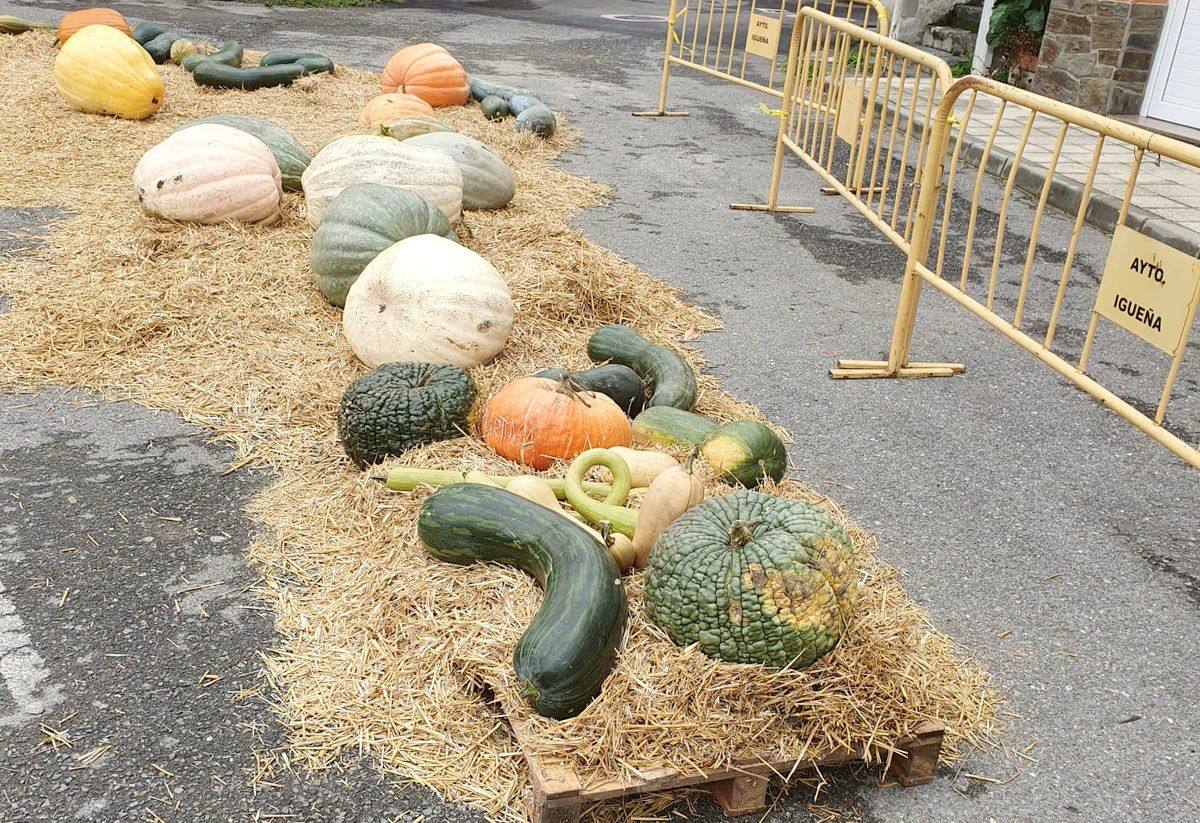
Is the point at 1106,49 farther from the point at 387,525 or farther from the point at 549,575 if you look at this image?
the point at 549,575

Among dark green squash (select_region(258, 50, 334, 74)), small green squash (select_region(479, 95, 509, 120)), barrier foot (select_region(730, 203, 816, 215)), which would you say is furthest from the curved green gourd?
dark green squash (select_region(258, 50, 334, 74))

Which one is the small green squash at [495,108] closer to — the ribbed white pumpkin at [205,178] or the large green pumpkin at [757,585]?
the ribbed white pumpkin at [205,178]

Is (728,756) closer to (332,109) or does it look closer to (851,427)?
(851,427)

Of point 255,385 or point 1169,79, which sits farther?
point 1169,79

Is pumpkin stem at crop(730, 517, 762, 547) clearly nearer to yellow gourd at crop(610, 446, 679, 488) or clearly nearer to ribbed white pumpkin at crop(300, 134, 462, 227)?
yellow gourd at crop(610, 446, 679, 488)

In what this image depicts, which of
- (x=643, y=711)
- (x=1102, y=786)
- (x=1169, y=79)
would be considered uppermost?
(x=1169, y=79)

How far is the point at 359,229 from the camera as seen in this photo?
542 cm

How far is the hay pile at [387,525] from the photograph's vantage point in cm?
278

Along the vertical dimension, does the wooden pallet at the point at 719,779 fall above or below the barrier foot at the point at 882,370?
below

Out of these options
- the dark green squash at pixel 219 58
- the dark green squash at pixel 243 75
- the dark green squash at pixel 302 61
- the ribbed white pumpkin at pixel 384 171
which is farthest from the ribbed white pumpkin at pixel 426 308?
the dark green squash at pixel 302 61

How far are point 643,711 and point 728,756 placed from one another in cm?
25

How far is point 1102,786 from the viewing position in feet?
9.66

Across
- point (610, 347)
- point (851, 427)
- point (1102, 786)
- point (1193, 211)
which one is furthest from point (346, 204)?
point (1193, 211)

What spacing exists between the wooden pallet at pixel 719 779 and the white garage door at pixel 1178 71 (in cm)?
914
